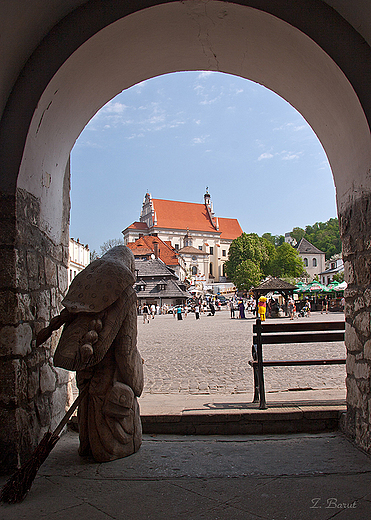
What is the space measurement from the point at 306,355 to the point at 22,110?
8.63 m

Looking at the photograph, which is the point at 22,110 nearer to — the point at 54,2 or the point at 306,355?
the point at 54,2

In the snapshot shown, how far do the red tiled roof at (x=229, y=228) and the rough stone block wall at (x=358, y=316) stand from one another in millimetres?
95543

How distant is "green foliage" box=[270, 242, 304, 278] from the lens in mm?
67312

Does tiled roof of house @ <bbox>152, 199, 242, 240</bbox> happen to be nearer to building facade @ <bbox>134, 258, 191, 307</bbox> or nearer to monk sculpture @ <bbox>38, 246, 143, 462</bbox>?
building facade @ <bbox>134, 258, 191, 307</bbox>

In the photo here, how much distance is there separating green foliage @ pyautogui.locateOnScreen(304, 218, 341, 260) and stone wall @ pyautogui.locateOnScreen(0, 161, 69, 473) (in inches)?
4221

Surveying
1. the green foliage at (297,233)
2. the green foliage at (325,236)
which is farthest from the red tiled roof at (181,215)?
the green foliage at (297,233)

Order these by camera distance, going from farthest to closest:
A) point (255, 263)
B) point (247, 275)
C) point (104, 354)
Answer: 1. point (255, 263)
2. point (247, 275)
3. point (104, 354)

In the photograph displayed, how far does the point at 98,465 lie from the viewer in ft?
9.68

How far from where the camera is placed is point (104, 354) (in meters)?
2.92

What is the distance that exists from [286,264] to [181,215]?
3289 cm

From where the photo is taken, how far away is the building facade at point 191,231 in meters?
84.8

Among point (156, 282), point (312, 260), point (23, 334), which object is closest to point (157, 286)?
point (156, 282)

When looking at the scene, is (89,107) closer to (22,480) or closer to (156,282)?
(22,480)

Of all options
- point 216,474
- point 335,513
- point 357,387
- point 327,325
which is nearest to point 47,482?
point 216,474
